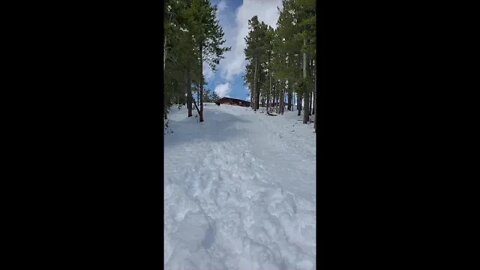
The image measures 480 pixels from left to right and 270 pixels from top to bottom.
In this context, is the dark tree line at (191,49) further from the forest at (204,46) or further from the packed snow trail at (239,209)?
the packed snow trail at (239,209)

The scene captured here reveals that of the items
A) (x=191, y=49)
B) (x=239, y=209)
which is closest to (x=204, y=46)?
(x=191, y=49)

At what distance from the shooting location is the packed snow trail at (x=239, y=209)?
3.90 metres

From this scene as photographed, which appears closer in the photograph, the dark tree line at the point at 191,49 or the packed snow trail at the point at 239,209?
the packed snow trail at the point at 239,209

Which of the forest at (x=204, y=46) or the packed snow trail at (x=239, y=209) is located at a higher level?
the forest at (x=204, y=46)

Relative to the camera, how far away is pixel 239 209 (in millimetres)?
5523

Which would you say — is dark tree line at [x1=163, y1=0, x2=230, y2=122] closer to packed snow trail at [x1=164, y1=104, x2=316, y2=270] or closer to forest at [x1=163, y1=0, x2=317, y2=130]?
forest at [x1=163, y1=0, x2=317, y2=130]

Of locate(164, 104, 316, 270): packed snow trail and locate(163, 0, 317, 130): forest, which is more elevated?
locate(163, 0, 317, 130): forest

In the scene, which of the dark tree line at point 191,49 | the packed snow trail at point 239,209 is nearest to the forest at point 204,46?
the dark tree line at point 191,49

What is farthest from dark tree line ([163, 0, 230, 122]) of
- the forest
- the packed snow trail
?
the packed snow trail

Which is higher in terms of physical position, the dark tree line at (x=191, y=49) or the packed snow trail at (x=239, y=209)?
the dark tree line at (x=191, y=49)

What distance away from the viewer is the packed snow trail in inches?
154

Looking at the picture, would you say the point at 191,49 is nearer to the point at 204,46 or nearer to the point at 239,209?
the point at 204,46
